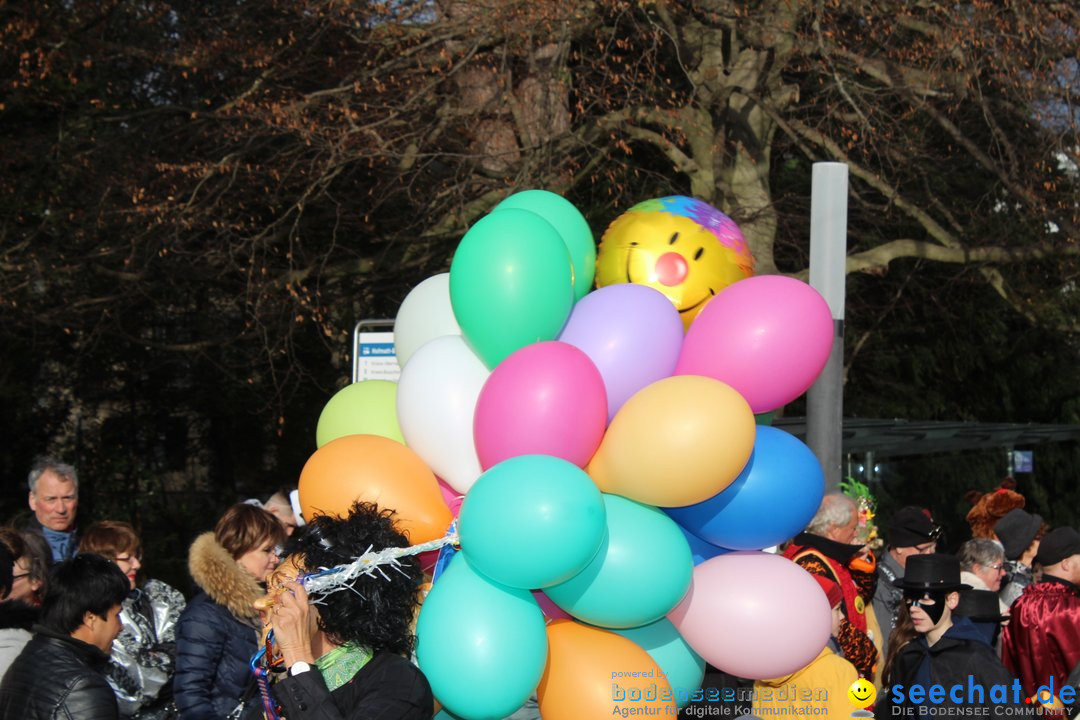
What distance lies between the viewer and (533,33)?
27.6 ft

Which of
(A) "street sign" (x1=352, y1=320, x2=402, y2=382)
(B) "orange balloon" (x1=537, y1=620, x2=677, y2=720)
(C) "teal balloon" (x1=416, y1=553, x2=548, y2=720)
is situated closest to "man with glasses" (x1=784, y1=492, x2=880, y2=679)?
(B) "orange balloon" (x1=537, y1=620, x2=677, y2=720)

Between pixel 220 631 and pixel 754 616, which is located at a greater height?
pixel 754 616

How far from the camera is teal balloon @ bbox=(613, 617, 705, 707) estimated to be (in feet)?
11.1

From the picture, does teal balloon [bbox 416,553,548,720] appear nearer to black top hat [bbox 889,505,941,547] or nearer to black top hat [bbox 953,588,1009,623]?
black top hat [bbox 953,588,1009,623]

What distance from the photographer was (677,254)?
3.76 m

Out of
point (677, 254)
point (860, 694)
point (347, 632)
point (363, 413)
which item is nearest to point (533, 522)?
point (347, 632)

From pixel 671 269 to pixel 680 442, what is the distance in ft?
3.00

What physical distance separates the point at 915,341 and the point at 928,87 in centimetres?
700

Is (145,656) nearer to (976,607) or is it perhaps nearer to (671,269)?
(671,269)

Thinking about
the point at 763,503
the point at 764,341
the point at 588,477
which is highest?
the point at 764,341

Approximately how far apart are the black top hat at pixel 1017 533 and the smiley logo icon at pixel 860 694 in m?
3.31

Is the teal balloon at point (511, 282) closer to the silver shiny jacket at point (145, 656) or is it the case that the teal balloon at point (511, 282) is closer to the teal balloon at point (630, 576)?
the teal balloon at point (630, 576)

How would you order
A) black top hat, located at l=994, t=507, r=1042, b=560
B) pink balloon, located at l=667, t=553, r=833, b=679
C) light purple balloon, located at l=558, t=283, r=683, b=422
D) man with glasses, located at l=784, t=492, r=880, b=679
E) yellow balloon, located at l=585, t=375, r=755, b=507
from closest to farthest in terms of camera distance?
yellow balloon, located at l=585, t=375, r=755, b=507
pink balloon, located at l=667, t=553, r=833, b=679
light purple balloon, located at l=558, t=283, r=683, b=422
man with glasses, located at l=784, t=492, r=880, b=679
black top hat, located at l=994, t=507, r=1042, b=560

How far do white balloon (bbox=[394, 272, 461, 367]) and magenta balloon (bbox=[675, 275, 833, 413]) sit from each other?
811mm
